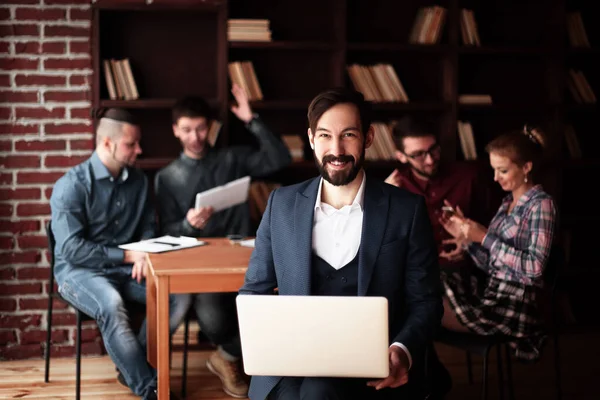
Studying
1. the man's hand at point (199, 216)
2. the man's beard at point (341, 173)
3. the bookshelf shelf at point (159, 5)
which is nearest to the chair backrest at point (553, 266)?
the man's beard at point (341, 173)

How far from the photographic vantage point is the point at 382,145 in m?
4.48

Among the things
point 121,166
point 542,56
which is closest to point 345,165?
point 121,166

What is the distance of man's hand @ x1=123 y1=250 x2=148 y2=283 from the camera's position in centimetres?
333

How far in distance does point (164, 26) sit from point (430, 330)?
9.62 ft

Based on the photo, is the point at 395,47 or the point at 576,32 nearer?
the point at 395,47

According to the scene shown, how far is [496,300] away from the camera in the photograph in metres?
2.96

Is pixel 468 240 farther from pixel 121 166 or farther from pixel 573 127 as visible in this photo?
pixel 573 127

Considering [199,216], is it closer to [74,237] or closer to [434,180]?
[74,237]

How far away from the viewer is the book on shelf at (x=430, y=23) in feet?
14.5

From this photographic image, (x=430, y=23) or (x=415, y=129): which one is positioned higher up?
(x=430, y=23)

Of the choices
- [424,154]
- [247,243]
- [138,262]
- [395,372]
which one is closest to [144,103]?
[138,262]

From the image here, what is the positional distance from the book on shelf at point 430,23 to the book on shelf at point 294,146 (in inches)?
38.4

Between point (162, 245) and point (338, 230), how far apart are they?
1247 millimetres

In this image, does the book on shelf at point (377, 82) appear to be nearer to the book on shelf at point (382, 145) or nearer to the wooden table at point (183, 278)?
the book on shelf at point (382, 145)
